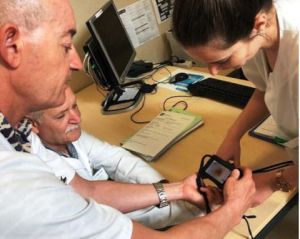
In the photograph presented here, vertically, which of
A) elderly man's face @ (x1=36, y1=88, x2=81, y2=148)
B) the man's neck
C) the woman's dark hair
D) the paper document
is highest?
the woman's dark hair

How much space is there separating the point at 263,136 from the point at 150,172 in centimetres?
41

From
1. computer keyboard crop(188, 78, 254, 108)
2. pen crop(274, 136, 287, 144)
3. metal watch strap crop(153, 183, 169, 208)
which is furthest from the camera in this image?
computer keyboard crop(188, 78, 254, 108)

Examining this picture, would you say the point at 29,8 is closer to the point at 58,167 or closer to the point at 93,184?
the point at 58,167

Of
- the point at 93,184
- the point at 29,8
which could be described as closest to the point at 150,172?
the point at 93,184

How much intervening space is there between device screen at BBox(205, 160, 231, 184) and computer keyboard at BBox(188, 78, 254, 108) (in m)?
0.48

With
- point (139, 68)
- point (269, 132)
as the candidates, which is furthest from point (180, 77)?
point (269, 132)

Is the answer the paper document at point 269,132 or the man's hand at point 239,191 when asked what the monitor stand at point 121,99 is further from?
the man's hand at point 239,191

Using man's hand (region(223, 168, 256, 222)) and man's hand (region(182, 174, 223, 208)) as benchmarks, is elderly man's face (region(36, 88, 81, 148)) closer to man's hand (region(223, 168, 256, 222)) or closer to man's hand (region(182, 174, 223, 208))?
man's hand (region(182, 174, 223, 208))

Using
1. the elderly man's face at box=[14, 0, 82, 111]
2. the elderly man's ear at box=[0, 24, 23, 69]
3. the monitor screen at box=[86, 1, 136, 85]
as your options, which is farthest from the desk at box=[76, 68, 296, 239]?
the elderly man's ear at box=[0, 24, 23, 69]

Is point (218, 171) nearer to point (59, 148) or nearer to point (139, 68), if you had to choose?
point (59, 148)

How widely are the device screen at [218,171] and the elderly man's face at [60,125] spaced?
1.41ft

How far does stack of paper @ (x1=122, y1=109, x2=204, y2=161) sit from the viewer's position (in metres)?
1.38

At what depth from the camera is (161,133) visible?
145cm

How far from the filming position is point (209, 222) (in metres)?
0.94
